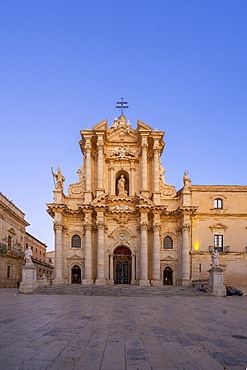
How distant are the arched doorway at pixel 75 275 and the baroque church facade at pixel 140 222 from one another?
10 cm

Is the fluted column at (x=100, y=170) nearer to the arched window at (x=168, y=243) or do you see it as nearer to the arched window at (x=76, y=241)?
the arched window at (x=76, y=241)

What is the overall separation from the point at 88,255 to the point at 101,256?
1354 millimetres

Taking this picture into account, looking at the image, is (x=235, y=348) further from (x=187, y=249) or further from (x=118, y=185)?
(x=118, y=185)

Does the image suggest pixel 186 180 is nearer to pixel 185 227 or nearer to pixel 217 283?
pixel 185 227

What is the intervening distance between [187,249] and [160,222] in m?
3.97

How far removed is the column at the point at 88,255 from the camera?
128 ft

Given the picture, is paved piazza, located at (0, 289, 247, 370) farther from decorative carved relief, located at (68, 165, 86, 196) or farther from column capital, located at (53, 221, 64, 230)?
decorative carved relief, located at (68, 165, 86, 196)

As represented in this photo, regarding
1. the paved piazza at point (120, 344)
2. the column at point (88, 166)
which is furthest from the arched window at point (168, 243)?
the paved piazza at point (120, 344)

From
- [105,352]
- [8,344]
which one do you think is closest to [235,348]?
[105,352]

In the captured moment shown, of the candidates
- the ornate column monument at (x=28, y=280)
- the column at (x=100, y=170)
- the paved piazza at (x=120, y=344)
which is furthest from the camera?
the column at (x=100, y=170)

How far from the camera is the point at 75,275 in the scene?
4156 centimetres

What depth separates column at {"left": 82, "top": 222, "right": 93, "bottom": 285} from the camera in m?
38.9

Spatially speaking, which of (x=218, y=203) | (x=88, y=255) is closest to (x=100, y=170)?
(x=88, y=255)

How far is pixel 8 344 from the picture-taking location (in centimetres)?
838
